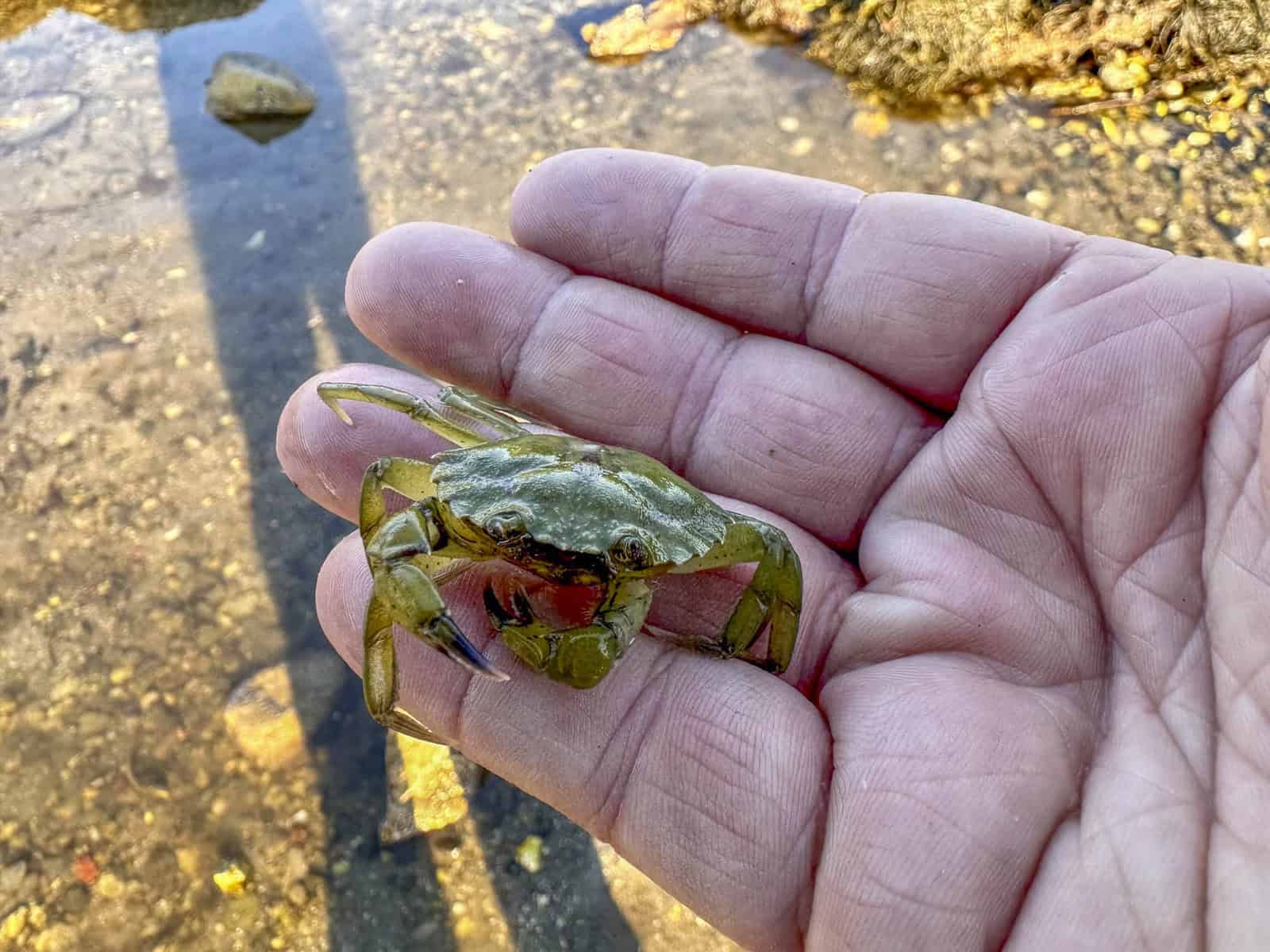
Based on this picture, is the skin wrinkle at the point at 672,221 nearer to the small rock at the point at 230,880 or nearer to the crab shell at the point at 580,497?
the crab shell at the point at 580,497

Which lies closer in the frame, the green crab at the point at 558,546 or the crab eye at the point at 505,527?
the green crab at the point at 558,546

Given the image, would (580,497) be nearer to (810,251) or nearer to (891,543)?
(891,543)

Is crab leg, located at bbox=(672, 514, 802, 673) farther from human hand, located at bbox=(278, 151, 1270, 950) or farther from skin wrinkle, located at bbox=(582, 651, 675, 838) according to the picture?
skin wrinkle, located at bbox=(582, 651, 675, 838)

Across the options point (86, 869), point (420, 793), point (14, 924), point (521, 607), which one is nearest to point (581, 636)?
point (521, 607)

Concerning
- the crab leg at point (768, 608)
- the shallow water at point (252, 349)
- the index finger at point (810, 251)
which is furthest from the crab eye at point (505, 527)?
the shallow water at point (252, 349)

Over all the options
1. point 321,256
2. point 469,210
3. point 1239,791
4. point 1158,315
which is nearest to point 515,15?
point 469,210

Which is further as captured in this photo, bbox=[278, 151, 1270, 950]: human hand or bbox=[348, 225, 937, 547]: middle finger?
bbox=[348, 225, 937, 547]: middle finger

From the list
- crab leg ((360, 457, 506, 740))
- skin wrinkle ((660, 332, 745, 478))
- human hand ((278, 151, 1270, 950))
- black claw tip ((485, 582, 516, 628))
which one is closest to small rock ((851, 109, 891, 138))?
human hand ((278, 151, 1270, 950))
